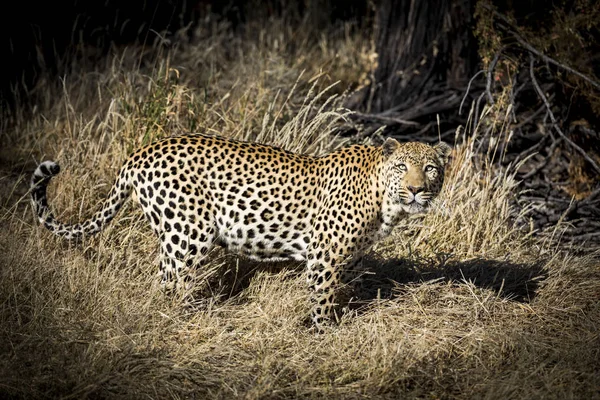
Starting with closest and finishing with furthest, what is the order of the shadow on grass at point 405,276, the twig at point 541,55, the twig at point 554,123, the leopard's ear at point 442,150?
the leopard's ear at point 442,150, the shadow on grass at point 405,276, the twig at point 541,55, the twig at point 554,123

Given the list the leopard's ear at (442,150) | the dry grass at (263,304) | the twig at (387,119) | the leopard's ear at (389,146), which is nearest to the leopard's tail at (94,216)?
the dry grass at (263,304)

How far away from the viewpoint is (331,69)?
10.8 m

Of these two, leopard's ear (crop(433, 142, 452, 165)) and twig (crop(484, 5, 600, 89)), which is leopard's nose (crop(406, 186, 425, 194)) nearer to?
leopard's ear (crop(433, 142, 452, 165))

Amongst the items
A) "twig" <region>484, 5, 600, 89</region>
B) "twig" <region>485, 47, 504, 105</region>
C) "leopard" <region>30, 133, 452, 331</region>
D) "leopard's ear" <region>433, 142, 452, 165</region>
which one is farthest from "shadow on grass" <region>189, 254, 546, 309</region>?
"twig" <region>484, 5, 600, 89</region>

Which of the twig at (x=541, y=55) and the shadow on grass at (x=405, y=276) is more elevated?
the twig at (x=541, y=55)

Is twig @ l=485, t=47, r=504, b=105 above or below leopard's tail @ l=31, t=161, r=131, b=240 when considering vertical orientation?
above

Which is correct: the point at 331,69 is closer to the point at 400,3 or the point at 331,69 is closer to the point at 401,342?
the point at 400,3

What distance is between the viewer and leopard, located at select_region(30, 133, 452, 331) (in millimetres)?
6074

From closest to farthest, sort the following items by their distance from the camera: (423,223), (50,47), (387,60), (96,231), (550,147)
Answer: (96,231) < (423,223) < (550,147) < (387,60) < (50,47)

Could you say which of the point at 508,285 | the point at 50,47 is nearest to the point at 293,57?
the point at 50,47

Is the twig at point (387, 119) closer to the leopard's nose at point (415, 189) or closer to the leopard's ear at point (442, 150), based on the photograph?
the leopard's ear at point (442, 150)

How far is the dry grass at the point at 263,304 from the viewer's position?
5.39m

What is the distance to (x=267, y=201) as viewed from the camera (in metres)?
6.25

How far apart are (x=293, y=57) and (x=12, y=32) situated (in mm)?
3666
